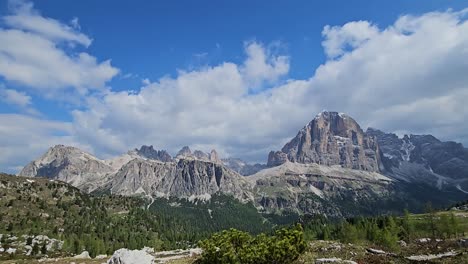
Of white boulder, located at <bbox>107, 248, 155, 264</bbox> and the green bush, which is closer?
the green bush

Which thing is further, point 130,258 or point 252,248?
point 130,258

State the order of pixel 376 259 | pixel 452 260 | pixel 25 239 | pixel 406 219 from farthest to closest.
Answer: pixel 25 239 < pixel 406 219 < pixel 452 260 < pixel 376 259

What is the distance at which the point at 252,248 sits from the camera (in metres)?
47.1

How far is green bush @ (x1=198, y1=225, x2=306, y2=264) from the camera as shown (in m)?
46.3

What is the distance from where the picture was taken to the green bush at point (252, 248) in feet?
152

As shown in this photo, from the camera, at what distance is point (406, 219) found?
166750mm

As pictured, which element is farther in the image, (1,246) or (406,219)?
(1,246)

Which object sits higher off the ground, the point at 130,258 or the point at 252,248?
the point at 252,248

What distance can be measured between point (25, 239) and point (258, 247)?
192265mm

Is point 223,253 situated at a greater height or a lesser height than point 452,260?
greater

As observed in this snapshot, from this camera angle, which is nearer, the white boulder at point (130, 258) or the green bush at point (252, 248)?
the green bush at point (252, 248)

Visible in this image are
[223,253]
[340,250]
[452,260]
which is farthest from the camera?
[340,250]

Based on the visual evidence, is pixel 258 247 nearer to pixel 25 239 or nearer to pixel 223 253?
pixel 223 253

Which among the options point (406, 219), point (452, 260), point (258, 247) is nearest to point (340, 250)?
point (452, 260)
